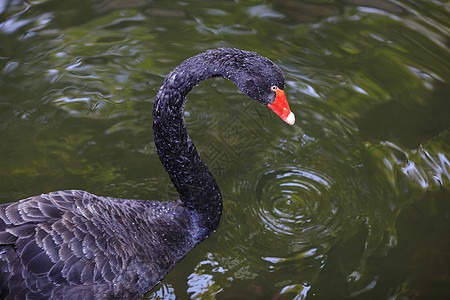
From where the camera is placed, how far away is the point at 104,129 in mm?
4410

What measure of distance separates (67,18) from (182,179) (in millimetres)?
2918

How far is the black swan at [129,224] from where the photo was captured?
2.87 metres

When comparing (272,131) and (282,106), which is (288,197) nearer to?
(272,131)

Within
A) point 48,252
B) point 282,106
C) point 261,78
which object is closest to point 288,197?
point 282,106

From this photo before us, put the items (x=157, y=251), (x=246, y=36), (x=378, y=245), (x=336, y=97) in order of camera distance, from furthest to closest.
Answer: (x=246, y=36), (x=336, y=97), (x=378, y=245), (x=157, y=251)

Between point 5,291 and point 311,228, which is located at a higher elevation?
point 5,291

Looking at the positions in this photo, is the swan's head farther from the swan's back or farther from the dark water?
the swan's back

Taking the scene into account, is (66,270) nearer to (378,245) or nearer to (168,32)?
(378,245)

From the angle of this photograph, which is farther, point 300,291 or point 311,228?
point 311,228

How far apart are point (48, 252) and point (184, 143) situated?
1.16 m

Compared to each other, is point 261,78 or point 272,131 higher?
point 261,78

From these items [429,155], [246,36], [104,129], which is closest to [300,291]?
[429,155]

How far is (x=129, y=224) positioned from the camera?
328 cm

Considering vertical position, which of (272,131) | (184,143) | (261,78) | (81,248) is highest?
(261,78)
